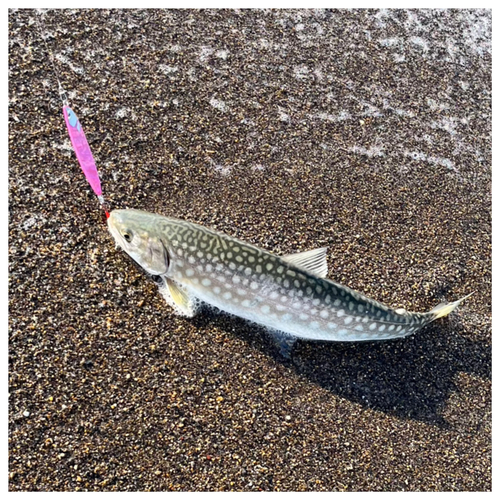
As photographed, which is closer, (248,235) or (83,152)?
(83,152)

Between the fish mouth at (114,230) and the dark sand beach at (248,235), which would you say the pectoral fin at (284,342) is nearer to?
the dark sand beach at (248,235)

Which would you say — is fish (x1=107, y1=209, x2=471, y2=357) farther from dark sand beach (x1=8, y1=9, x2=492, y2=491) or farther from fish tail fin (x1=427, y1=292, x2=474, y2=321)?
fish tail fin (x1=427, y1=292, x2=474, y2=321)

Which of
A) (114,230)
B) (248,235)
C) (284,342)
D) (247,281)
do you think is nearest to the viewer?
(247,281)

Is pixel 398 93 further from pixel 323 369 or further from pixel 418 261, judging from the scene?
pixel 323 369

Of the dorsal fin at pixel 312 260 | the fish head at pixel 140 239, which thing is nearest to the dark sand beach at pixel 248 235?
the fish head at pixel 140 239

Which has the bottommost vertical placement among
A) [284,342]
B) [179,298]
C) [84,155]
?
[284,342]

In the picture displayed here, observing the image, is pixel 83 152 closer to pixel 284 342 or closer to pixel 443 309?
pixel 284 342

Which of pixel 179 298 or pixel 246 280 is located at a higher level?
pixel 246 280

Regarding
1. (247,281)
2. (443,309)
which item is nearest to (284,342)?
(247,281)
